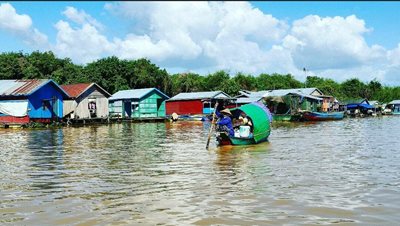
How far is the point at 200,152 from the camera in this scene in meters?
16.1

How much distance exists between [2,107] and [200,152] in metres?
22.3

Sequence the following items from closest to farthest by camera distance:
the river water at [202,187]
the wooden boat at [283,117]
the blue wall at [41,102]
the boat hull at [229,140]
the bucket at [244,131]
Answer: the river water at [202,187] < the boat hull at [229,140] < the bucket at [244,131] < the blue wall at [41,102] < the wooden boat at [283,117]

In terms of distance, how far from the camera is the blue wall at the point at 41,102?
33.1 meters

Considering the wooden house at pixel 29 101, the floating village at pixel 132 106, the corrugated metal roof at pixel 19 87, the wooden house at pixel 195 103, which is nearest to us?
the floating village at pixel 132 106

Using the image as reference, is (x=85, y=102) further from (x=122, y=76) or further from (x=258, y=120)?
(x=258, y=120)

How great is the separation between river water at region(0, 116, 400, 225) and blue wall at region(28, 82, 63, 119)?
17.9 meters

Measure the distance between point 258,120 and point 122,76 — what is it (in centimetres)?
3660

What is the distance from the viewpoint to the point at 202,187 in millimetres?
9422

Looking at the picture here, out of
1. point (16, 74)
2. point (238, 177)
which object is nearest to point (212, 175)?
point (238, 177)

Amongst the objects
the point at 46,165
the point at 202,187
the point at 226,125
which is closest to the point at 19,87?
the point at 226,125

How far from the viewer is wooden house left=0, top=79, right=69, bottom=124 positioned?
3244cm

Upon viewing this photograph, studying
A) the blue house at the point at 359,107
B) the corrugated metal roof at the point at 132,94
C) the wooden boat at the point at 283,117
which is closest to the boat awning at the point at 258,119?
the wooden boat at the point at 283,117

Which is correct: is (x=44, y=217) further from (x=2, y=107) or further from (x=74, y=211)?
(x=2, y=107)

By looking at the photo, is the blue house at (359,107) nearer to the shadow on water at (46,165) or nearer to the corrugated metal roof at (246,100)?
the corrugated metal roof at (246,100)
